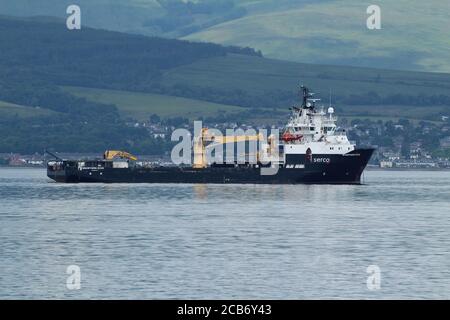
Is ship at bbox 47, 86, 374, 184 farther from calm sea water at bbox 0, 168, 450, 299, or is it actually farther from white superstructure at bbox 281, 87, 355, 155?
calm sea water at bbox 0, 168, 450, 299

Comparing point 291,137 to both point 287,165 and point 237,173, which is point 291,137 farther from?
point 237,173

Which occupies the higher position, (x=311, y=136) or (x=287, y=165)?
(x=311, y=136)

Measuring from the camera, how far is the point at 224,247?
64.2m

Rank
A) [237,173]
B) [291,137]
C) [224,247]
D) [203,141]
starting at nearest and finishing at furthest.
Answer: [224,247], [291,137], [237,173], [203,141]

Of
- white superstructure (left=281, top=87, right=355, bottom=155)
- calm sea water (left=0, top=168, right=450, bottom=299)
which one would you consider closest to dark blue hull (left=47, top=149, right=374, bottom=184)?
white superstructure (left=281, top=87, right=355, bottom=155)

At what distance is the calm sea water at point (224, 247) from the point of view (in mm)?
50438

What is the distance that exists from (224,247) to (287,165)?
6898 centimetres

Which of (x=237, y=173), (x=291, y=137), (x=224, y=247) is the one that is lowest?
(x=224, y=247)

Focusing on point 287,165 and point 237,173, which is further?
point 237,173

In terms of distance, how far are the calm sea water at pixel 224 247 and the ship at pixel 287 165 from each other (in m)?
21.8

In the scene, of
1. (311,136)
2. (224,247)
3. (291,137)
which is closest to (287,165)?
(291,137)

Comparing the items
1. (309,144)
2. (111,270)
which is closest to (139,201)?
(309,144)

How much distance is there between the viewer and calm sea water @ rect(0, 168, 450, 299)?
165 feet
